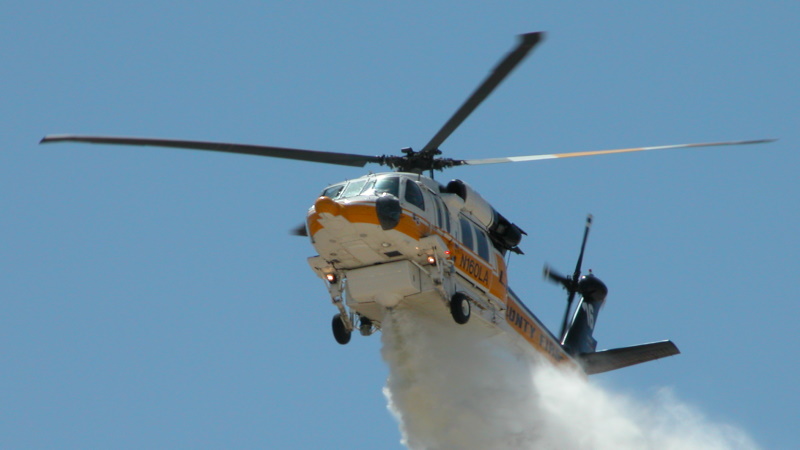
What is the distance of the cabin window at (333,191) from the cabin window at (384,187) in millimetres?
525

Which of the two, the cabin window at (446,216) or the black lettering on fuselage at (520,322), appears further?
the black lettering on fuselage at (520,322)

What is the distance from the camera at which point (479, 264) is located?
78.9 feet

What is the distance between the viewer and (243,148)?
21828 millimetres

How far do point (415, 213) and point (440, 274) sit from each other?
1159mm

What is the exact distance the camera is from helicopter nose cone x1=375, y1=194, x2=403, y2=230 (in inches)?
855

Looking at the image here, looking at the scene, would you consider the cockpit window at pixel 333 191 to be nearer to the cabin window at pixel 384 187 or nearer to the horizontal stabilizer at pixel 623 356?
the cabin window at pixel 384 187

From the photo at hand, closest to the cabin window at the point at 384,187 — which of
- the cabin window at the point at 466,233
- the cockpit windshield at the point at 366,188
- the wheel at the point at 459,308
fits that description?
the cockpit windshield at the point at 366,188

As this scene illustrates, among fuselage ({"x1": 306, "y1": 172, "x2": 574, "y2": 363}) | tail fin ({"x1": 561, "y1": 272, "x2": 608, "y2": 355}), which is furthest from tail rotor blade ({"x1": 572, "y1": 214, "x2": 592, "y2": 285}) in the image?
fuselage ({"x1": 306, "y1": 172, "x2": 574, "y2": 363})

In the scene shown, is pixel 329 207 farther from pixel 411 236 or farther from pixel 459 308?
pixel 459 308

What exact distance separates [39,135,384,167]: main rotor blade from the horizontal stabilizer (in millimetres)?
7298

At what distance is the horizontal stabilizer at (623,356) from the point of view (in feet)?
88.0

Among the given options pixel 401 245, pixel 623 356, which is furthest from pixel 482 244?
pixel 623 356

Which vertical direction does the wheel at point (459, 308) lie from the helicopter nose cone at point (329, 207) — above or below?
below

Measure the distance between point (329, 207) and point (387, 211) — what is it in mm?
974
